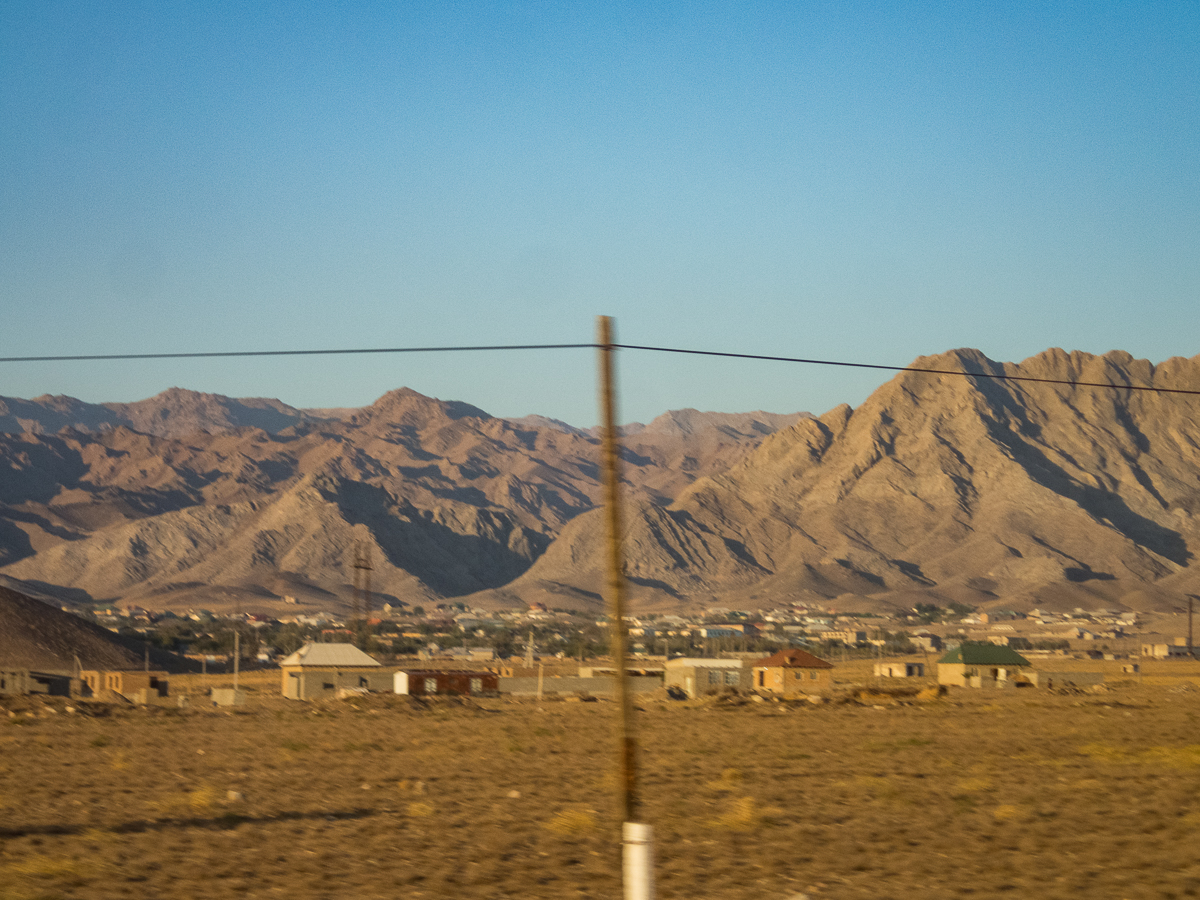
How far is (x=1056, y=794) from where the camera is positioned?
21.0 metres

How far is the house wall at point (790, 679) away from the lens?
67312 millimetres

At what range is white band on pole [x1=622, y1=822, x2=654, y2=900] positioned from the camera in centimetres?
1066

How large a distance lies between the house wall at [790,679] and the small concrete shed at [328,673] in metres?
Result: 20.3

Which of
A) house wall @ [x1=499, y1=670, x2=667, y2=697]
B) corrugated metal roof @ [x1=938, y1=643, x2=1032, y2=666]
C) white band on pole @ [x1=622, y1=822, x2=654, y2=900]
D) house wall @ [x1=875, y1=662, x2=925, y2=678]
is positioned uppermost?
white band on pole @ [x1=622, y1=822, x2=654, y2=900]

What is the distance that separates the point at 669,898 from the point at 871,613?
169 m

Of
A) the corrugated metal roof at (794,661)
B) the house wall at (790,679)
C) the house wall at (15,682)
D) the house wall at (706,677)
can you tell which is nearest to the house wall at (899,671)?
the house wall at (706,677)

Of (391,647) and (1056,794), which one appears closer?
(1056,794)

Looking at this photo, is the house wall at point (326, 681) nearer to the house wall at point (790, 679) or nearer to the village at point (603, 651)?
the village at point (603, 651)

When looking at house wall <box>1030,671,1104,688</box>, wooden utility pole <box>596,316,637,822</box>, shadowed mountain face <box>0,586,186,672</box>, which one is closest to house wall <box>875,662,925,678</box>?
house wall <box>1030,671,1104,688</box>

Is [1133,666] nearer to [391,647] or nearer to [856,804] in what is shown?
[391,647]

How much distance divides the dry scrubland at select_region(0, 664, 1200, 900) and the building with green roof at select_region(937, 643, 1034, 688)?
30.4 metres

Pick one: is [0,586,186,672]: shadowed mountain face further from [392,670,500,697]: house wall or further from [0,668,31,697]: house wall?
[392,670,500,697]: house wall

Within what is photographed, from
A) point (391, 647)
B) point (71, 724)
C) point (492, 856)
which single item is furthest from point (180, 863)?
point (391, 647)

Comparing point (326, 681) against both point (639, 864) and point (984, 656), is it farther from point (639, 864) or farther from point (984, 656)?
point (639, 864)
